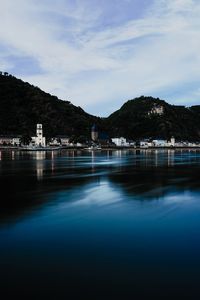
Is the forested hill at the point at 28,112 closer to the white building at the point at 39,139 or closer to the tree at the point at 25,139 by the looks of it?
the white building at the point at 39,139

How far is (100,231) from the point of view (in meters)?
12.0

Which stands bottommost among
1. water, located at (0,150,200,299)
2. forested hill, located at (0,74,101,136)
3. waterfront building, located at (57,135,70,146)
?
water, located at (0,150,200,299)

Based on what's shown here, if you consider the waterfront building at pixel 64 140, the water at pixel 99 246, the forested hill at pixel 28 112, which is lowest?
the water at pixel 99 246

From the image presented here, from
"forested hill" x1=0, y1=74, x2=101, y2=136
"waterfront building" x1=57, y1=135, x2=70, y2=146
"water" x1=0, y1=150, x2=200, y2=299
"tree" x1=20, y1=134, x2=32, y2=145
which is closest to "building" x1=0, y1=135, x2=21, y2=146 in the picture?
"tree" x1=20, y1=134, x2=32, y2=145

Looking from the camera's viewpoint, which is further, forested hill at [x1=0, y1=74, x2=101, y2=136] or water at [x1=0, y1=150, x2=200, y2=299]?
forested hill at [x1=0, y1=74, x2=101, y2=136]

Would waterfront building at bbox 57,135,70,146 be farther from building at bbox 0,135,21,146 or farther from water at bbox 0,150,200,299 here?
water at bbox 0,150,200,299

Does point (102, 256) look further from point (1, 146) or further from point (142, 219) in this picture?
point (1, 146)

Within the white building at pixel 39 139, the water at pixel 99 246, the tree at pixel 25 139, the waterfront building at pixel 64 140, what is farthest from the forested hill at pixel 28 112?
the water at pixel 99 246

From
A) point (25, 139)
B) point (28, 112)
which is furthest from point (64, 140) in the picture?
point (25, 139)

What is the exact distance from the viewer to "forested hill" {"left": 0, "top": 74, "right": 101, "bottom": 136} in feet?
572

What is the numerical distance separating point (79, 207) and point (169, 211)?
4093 mm

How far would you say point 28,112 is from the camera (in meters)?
180

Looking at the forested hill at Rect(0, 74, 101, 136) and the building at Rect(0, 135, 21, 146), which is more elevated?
the forested hill at Rect(0, 74, 101, 136)

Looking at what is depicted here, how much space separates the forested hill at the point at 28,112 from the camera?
17425 cm
